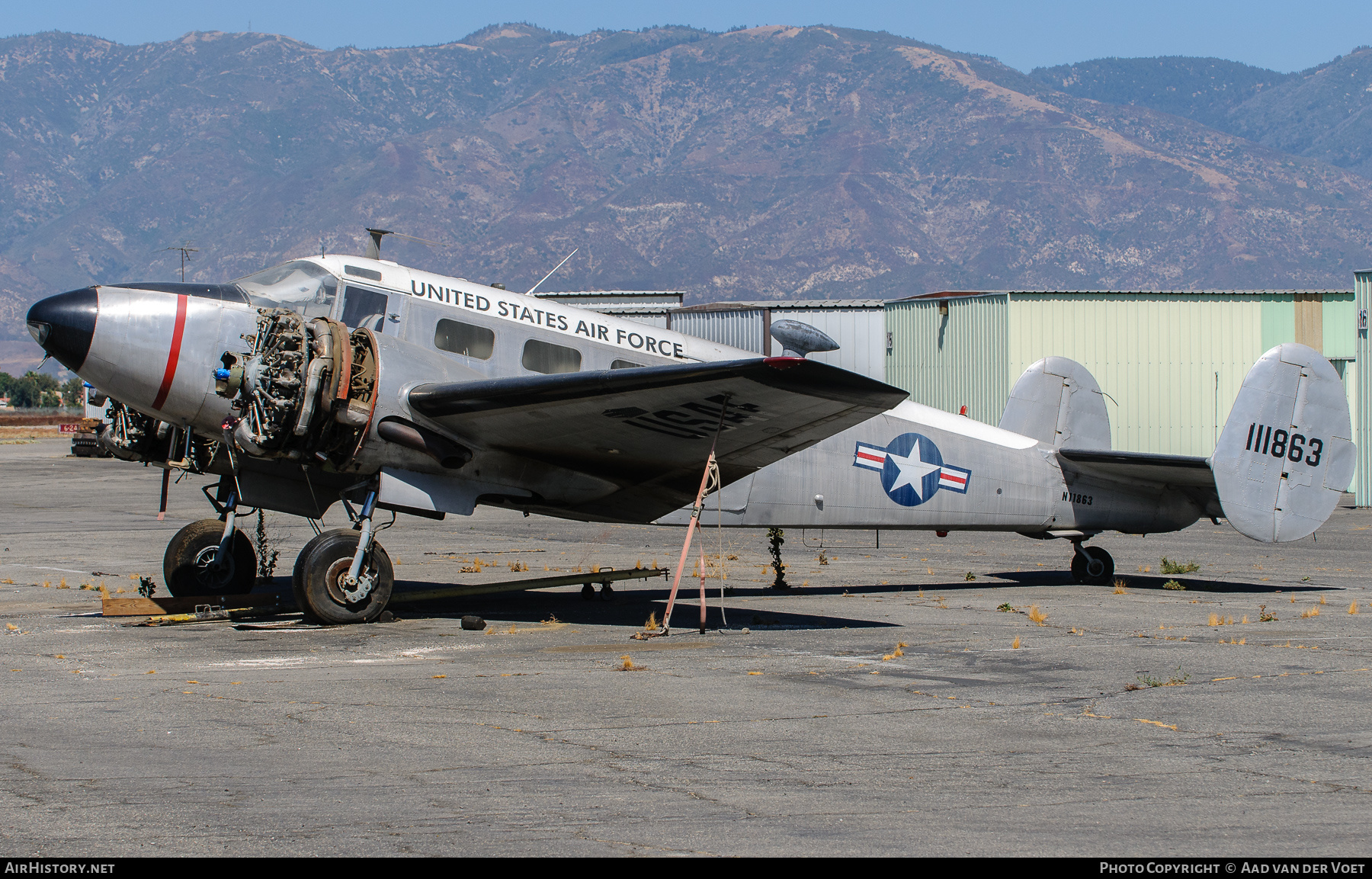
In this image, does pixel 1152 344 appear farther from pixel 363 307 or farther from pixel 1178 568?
pixel 363 307

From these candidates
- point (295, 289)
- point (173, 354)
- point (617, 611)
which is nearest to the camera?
point (173, 354)

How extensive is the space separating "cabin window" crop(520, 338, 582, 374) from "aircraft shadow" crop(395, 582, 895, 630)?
8.55 feet

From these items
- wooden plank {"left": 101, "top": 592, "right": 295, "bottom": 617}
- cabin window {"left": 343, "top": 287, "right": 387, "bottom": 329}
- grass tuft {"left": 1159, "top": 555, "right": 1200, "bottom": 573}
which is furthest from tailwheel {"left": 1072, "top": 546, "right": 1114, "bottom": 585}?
wooden plank {"left": 101, "top": 592, "right": 295, "bottom": 617}

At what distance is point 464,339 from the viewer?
1286 centimetres

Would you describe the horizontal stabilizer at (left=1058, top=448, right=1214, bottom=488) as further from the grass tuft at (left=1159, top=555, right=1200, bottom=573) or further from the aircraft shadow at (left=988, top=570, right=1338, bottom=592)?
the grass tuft at (left=1159, top=555, right=1200, bottom=573)

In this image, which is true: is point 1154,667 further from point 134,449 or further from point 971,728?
point 134,449

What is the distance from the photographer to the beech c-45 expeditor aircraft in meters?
11.3

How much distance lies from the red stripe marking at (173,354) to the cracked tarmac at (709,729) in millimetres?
2199

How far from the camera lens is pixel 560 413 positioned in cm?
1161

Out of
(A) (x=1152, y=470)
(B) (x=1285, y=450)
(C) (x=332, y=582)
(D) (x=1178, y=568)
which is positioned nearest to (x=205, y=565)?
(C) (x=332, y=582)

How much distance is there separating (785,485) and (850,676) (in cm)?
499

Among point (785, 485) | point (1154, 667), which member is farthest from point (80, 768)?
point (785, 485)

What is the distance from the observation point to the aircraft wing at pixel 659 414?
10625 mm

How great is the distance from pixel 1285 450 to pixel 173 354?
12345 mm
